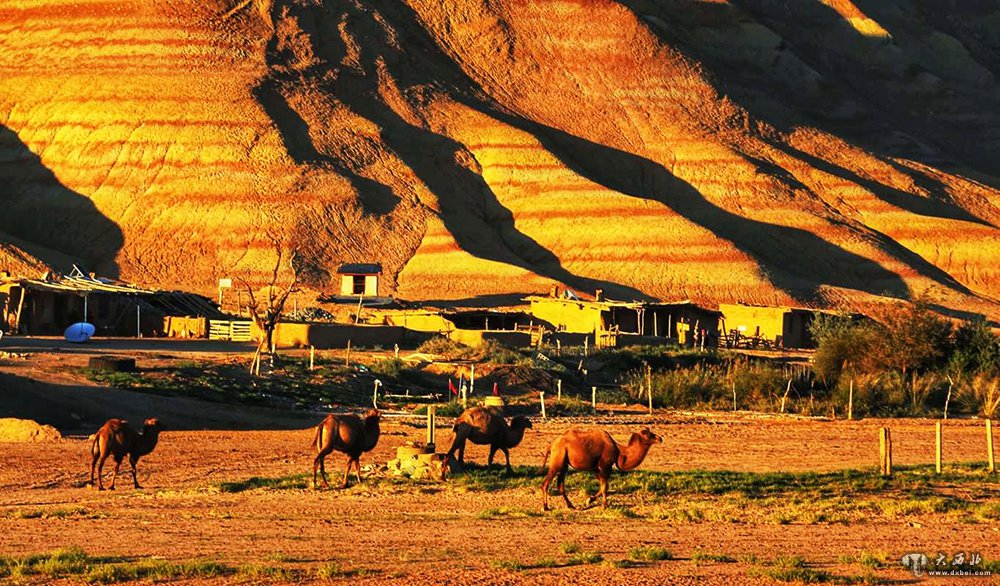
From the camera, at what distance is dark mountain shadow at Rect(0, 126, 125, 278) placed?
9519 centimetres

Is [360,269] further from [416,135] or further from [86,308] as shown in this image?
[416,135]

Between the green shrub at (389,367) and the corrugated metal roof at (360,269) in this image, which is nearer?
the green shrub at (389,367)

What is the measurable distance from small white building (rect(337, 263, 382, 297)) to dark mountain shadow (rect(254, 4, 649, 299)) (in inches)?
452

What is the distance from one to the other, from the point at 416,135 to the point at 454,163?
342cm

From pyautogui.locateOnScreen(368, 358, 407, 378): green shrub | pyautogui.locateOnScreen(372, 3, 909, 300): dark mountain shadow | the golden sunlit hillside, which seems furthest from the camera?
pyautogui.locateOnScreen(372, 3, 909, 300): dark mountain shadow

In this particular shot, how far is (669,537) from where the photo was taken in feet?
64.6

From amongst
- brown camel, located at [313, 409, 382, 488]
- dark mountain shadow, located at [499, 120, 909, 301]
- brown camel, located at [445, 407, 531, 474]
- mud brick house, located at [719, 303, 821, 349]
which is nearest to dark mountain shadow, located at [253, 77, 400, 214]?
dark mountain shadow, located at [499, 120, 909, 301]

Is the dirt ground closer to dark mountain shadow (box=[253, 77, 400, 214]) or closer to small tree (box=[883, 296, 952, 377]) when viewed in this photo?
small tree (box=[883, 296, 952, 377])

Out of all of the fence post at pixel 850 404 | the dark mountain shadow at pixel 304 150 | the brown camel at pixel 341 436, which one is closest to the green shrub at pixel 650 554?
the brown camel at pixel 341 436

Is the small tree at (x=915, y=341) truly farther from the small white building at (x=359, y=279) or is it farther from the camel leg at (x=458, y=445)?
the small white building at (x=359, y=279)

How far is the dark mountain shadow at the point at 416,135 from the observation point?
10075 cm

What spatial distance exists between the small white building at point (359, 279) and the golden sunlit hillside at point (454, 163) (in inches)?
142

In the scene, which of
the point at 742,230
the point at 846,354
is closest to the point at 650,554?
the point at 846,354

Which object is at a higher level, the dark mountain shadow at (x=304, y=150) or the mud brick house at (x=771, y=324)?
the dark mountain shadow at (x=304, y=150)
